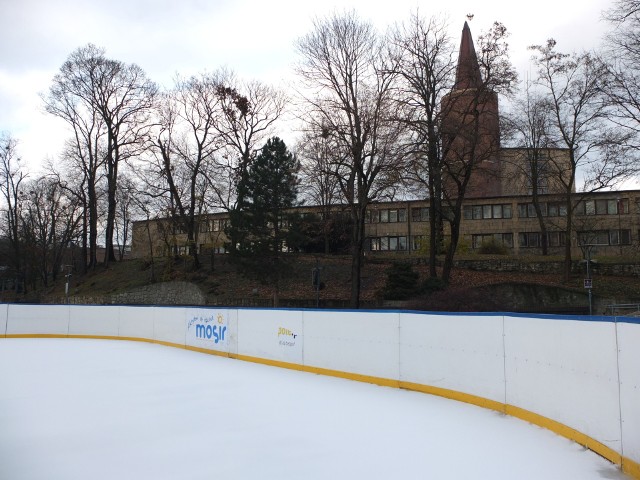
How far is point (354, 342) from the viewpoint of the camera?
14.5 metres

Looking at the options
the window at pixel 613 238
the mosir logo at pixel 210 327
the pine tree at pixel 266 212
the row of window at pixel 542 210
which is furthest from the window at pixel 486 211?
the mosir logo at pixel 210 327

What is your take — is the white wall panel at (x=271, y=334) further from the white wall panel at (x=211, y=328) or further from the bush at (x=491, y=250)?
the bush at (x=491, y=250)

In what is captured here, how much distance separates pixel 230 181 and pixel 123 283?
1499 centimetres

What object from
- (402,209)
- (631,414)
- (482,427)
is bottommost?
(482,427)

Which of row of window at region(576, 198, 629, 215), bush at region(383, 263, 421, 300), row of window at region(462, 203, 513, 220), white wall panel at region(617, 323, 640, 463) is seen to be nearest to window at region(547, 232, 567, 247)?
row of window at region(576, 198, 629, 215)

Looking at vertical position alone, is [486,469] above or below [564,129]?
below

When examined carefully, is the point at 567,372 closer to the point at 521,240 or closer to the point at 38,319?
the point at 38,319

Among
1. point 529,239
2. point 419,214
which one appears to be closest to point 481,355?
point 529,239

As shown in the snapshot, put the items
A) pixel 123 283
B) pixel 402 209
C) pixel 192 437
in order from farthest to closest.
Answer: pixel 402 209
pixel 123 283
pixel 192 437

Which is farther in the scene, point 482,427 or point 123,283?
point 123,283

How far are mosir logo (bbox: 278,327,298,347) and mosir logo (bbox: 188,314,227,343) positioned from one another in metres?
3.55

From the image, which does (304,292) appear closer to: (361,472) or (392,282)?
(392,282)

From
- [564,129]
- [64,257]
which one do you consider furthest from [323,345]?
[64,257]

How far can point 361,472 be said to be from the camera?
6.60 metres
